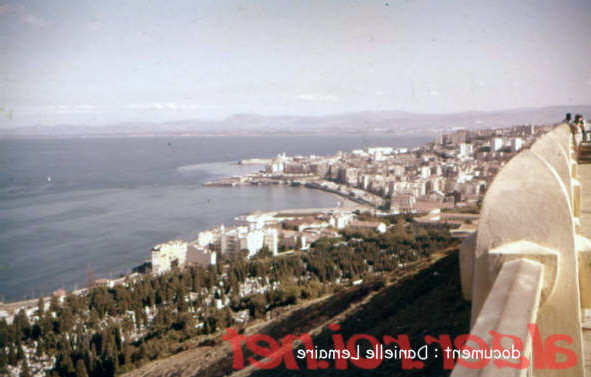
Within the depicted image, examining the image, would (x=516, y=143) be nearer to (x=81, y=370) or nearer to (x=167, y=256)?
(x=167, y=256)

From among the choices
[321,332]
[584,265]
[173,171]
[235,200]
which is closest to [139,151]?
[173,171]

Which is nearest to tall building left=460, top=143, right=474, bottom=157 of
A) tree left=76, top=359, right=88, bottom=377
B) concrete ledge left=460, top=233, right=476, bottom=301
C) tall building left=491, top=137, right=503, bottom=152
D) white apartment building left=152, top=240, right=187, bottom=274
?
tall building left=491, top=137, right=503, bottom=152

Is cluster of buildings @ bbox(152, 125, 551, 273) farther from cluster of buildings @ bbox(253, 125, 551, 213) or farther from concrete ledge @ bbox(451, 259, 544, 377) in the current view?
concrete ledge @ bbox(451, 259, 544, 377)

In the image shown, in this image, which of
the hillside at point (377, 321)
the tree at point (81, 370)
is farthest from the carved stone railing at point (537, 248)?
the tree at point (81, 370)

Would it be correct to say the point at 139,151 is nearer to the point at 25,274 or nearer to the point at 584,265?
the point at 25,274

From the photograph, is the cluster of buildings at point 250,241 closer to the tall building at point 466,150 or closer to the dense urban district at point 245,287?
the dense urban district at point 245,287
